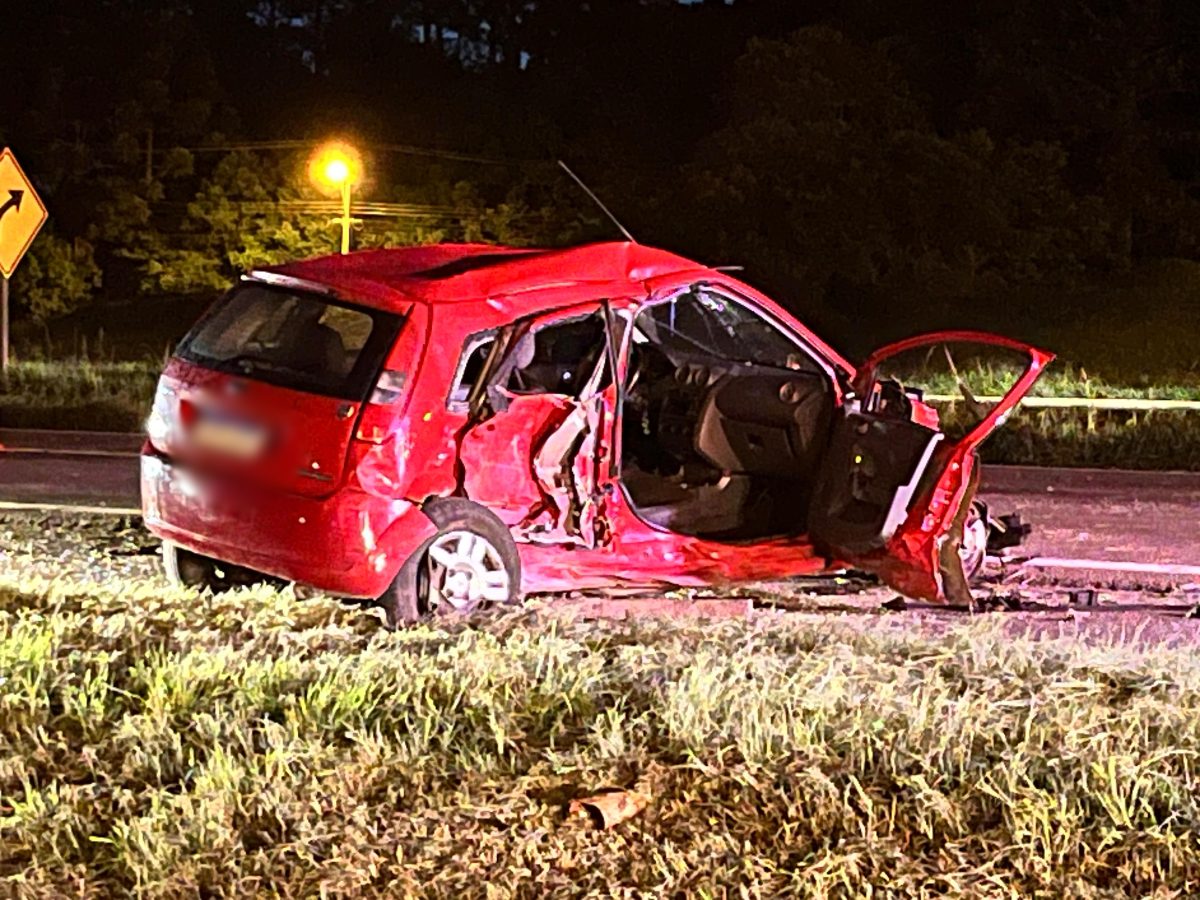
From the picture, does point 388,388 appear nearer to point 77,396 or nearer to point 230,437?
point 230,437

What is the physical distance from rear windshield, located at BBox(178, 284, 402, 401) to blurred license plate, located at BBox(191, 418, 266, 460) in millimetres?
216

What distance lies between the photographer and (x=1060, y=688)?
18.8 ft

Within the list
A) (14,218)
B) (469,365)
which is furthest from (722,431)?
(14,218)

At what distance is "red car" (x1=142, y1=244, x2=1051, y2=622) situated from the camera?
23.4ft

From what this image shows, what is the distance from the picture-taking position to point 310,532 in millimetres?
7082

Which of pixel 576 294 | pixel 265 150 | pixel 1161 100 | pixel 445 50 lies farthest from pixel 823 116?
pixel 576 294

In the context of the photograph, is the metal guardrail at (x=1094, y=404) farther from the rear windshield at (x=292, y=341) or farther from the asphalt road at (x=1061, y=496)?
the rear windshield at (x=292, y=341)

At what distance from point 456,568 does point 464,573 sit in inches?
1.6

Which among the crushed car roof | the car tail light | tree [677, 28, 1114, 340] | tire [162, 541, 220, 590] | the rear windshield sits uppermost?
tree [677, 28, 1114, 340]

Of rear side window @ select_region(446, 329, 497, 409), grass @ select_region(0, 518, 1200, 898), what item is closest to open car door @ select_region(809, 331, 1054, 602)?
grass @ select_region(0, 518, 1200, 898)

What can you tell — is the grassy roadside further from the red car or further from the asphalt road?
the red car

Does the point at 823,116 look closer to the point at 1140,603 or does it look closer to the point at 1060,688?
the point at 1140,603

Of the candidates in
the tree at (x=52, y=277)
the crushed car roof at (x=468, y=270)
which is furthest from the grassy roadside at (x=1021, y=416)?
the tree at (x=52, y=277)

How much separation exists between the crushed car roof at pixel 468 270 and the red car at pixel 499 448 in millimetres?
13
